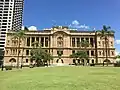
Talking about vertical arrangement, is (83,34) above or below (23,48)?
above

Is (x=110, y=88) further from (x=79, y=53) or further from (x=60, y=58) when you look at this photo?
(x=60, y=58)

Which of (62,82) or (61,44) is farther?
(61,44)

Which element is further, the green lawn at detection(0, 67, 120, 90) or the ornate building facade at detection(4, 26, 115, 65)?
the ornate building facade at detection(4, 26, 115, 65)

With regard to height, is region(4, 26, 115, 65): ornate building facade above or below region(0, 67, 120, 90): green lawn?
above

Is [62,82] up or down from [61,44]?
down

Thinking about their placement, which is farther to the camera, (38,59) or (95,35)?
(95,35)

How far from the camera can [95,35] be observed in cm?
13375

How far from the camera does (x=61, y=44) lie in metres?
132

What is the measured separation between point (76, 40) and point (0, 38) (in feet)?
283

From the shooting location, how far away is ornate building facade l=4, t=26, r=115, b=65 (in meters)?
130

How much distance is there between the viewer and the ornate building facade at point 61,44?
130 meters

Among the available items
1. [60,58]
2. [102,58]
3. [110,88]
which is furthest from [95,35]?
[110,88]

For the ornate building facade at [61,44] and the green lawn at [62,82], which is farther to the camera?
the ornate building facade at [61,44]

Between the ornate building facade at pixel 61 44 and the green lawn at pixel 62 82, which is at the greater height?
the ornate building facade at pixel 61 44
